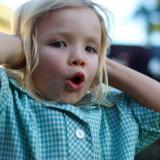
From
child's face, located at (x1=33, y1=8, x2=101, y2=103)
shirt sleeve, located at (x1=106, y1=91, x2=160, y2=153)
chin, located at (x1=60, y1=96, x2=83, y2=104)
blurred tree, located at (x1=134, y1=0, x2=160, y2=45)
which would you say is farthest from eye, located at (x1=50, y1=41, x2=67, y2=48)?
blurred tree, located at (x1=134, y1=0, x2=160, y2=45)

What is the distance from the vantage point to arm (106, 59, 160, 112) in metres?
1.45

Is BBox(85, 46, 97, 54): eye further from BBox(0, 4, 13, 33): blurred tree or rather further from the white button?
BBox(0, 4, 13, 33): blurred tree

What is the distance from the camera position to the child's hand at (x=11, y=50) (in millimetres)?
1226

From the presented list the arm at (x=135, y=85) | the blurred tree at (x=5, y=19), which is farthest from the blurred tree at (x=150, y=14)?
the arm at (x=135, y=85)

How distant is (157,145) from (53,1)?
2.66 meters

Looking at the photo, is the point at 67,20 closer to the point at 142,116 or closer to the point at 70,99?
the point at 70,99

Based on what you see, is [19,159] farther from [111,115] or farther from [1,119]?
[111,115]

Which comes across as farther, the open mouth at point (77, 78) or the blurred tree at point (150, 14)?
the blurred tree at point (150, 14)

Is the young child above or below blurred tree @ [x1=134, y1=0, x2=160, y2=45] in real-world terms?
above

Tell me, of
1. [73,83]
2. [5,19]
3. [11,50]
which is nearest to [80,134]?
[73,83]

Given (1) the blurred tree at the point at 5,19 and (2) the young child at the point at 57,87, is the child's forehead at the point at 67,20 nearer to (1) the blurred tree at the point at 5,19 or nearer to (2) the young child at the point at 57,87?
(2) the young child at the point at 57,87

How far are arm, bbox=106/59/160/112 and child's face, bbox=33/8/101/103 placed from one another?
13 cm

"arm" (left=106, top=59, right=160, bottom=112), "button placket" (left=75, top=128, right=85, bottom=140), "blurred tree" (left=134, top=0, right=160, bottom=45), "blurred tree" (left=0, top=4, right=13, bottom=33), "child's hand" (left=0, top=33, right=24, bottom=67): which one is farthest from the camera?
"blurred tree" (left=134, top=0, right=160, bottom=45)

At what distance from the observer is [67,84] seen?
130cm
